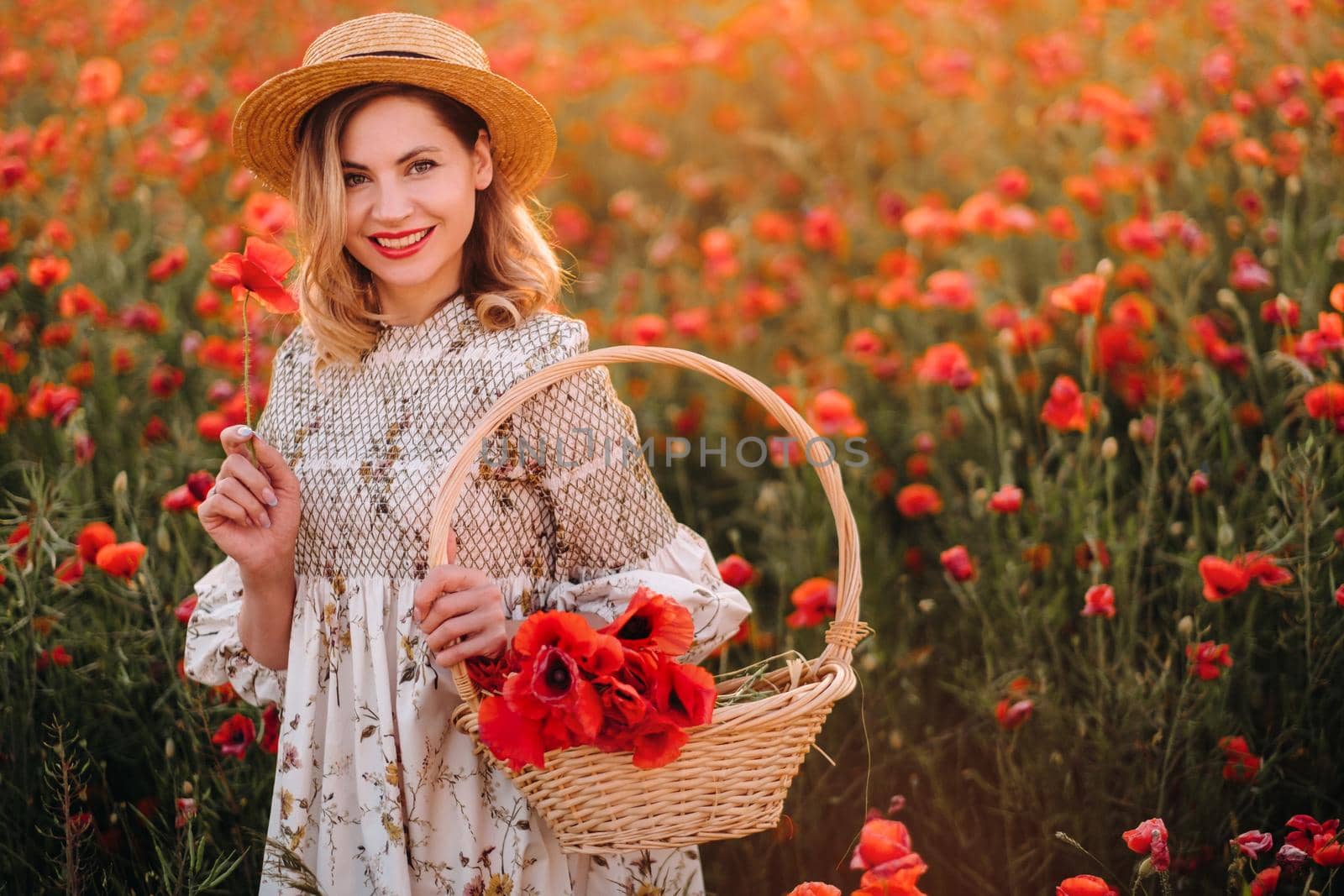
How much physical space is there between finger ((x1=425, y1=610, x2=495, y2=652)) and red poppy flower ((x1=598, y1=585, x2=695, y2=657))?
0.14m

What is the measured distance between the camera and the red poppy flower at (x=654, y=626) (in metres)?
1.27

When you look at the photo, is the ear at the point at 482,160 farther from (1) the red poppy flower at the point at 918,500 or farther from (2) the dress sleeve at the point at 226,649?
(1) the red poppy flower at the point at 918,500

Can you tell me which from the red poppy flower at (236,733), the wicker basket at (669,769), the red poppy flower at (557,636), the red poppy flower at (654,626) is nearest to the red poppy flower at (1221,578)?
the wicker basket at (669,769)

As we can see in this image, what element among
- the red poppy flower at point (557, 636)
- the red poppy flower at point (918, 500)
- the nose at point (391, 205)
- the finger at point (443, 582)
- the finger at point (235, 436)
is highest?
the nose at point (391, 205)

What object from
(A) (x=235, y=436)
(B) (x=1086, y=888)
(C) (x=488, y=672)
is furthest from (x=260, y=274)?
(B) (x=1086, y=888)

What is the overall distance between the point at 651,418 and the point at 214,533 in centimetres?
186

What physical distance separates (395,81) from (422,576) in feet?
2.26

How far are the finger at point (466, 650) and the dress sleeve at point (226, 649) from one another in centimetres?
46

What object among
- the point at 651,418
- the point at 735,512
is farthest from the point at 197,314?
the point at 735,512

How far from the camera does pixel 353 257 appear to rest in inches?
66.8

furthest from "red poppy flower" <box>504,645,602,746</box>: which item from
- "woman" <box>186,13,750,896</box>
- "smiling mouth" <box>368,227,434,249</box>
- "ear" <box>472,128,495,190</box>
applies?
"ear" <box>472,128,495,190</box>

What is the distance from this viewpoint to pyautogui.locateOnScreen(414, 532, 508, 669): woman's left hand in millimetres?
1296

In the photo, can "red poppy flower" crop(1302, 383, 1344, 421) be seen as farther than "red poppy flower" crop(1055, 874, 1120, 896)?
Yes

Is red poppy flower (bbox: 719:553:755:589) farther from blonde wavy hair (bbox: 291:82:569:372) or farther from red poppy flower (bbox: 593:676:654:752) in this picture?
red poppy flower (bbox: 593:676:654:752)
